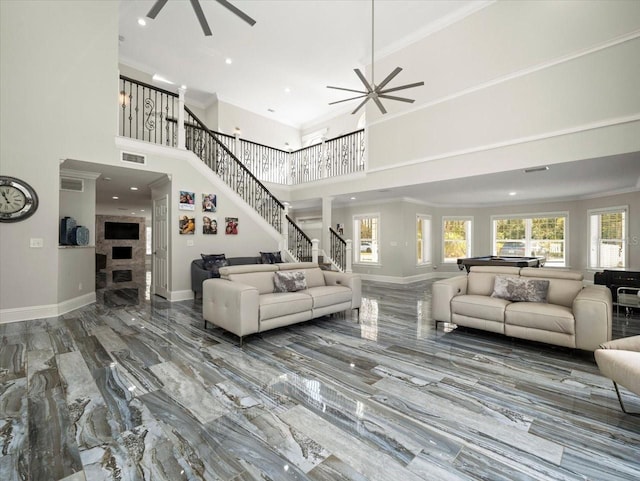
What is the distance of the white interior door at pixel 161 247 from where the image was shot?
20.7ft

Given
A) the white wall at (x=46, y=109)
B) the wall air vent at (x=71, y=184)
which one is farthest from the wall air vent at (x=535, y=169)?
the wall air vent at (x=71, y=184)

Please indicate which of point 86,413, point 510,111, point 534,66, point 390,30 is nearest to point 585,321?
point 510,111

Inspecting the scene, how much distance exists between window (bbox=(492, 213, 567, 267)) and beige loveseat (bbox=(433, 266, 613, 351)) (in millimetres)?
6347

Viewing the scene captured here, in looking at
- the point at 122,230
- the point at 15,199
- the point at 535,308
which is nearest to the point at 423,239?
the point at 535,308

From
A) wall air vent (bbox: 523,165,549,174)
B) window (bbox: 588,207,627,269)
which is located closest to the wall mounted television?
wall air vent (bbox: 523,165,549,174)

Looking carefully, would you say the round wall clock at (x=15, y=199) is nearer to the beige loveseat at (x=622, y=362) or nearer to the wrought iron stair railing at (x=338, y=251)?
the wrought iron stair railing at (x=338, y=251)

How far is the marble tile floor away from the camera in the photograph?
1651 millimetres

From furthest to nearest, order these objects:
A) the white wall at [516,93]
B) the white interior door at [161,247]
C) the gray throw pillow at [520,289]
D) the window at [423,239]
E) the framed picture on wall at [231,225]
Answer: the window at [423,239] < the framed picture on wall at [231,225] < the white interior door at [161,247] < the white wall at [516,93] < the gray throw pillow at [520,289]

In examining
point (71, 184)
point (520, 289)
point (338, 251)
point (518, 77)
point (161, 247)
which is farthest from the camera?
point (338, 251)

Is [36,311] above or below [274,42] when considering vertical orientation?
below

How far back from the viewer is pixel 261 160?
915 cm

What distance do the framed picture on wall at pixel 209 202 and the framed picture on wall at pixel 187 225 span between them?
14.0 inches

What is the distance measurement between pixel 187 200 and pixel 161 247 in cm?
128

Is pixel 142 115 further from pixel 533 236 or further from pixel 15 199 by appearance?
pixel 533 236
